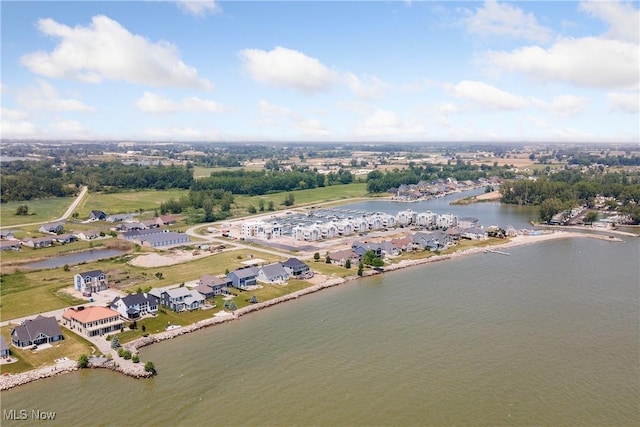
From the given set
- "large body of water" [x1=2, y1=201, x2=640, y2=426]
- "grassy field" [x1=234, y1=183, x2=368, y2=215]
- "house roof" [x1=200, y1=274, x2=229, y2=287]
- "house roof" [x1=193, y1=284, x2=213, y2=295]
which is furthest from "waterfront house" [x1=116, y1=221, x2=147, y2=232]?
"large body of water" [x1=2, y1=201, x2=640, y2=426]

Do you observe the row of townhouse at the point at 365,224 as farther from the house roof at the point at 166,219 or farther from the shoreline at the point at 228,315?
the house roof at the point at 166,219

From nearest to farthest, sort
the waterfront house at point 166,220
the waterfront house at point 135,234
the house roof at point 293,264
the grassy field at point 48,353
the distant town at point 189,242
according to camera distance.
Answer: the grassy field at point 48,353 → the distant town at point 189,242 → the house roof at point 293,264 → the waterfront house at point 135,234 → the waterfront house at point 166,220

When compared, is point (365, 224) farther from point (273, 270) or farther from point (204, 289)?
point (204, 289)

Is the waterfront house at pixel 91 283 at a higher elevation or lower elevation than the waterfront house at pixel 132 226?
higher

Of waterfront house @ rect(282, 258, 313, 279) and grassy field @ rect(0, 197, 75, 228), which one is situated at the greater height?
waterfront house @ rect(282, 258, 313, 279)

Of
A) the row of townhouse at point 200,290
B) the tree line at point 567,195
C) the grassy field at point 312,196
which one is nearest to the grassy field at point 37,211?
the grassy field at point 312,196

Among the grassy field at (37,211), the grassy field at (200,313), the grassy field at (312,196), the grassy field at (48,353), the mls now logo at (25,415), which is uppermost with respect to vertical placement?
the grassy field at (48,353)

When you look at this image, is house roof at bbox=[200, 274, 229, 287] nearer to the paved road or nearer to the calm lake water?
the calm lake water
